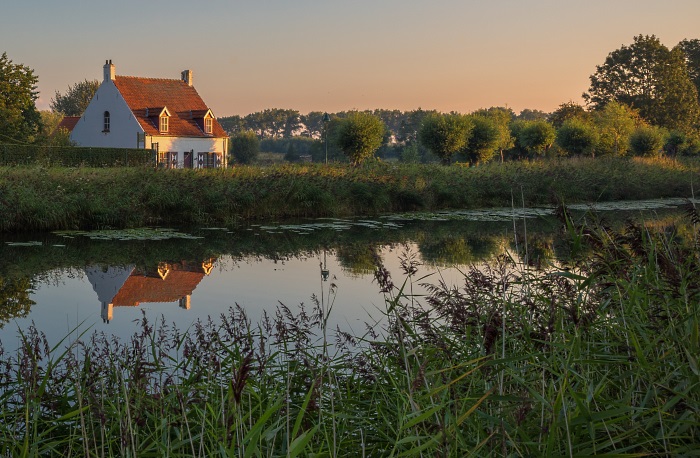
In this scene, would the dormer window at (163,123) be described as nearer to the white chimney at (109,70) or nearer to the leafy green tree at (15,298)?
the white chimney at (109,70)

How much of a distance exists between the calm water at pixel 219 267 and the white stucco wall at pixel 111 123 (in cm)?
2500

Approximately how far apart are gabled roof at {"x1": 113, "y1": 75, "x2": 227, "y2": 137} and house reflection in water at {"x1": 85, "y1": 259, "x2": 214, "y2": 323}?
95.1ft

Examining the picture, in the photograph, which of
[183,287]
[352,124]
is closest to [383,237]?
[183,287]

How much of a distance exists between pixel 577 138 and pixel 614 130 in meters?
5.67

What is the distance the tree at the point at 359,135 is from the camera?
3322cm

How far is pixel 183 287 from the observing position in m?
9.81

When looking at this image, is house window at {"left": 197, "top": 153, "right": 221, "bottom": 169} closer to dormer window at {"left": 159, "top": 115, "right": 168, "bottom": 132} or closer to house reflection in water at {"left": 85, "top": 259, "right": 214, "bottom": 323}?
dormer window at {"left": 159, "top": 115, "right": 168, "bottom": 132}

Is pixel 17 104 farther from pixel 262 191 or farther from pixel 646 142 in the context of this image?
pixel 646 142

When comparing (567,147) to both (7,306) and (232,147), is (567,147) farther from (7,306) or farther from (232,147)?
(7,306)

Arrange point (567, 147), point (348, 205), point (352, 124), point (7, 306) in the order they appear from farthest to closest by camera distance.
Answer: point (567, 147), point (352, 124), point (348, 205), point (7, 306)

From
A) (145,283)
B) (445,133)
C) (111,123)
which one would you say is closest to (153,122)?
(111,123)

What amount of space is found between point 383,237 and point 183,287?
20.2 feet

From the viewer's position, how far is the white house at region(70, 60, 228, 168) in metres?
39.8

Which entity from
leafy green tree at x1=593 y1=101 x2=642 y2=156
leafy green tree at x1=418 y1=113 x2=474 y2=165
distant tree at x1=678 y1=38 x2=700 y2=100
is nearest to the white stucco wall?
leafy green tree at x1=418 y1=113 x2=474 y2=165
